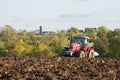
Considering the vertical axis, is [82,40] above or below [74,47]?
above

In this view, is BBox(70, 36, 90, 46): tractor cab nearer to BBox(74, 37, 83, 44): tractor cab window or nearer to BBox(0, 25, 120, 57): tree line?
BBox(74, 37, 83, 44): tractor cab window

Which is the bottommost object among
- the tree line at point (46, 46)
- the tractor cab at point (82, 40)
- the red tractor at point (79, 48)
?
the tree line at point (46, 46)

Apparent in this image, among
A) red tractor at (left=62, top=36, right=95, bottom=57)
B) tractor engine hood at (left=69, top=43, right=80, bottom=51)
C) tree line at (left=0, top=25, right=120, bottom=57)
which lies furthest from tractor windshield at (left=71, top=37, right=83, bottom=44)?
tree line at (left=0, top=25, right=120, bottom=57)

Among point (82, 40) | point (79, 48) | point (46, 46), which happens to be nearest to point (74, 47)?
point (79, 48)

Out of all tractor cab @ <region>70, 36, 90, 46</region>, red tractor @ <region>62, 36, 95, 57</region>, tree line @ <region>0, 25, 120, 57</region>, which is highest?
tractor cab @ <region>70, 36, 90, 46</region>

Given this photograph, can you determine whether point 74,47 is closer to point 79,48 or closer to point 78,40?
point 79,48

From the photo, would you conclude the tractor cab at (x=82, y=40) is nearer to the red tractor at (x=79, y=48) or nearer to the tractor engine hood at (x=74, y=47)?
the red tractor at (x=79, y=48)

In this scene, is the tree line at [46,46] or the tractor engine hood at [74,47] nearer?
the tractor engine hood at [74,47]

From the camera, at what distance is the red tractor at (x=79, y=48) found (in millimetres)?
26906

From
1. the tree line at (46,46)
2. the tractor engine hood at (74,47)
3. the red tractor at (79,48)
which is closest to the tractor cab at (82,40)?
the red tractor at (79,48)

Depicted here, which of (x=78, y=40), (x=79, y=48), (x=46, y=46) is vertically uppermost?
(x=78, y=40)

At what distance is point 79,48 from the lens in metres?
27.3

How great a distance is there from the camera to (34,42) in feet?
156

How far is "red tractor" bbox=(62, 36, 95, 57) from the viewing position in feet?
88.3
